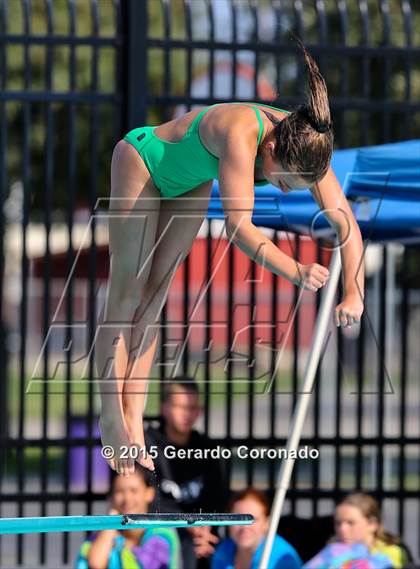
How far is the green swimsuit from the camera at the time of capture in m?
3.64

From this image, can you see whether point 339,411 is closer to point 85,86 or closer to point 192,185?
point 192,185

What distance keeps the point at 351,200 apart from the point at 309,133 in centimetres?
199

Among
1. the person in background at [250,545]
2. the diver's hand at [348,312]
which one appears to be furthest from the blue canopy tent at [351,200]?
the diver's hand at [348,312]

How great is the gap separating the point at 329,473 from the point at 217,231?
16.7ft

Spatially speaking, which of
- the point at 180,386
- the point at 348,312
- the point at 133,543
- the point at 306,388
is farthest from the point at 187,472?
the point at 348,312

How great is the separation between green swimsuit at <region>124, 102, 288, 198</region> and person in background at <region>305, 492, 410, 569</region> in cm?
271

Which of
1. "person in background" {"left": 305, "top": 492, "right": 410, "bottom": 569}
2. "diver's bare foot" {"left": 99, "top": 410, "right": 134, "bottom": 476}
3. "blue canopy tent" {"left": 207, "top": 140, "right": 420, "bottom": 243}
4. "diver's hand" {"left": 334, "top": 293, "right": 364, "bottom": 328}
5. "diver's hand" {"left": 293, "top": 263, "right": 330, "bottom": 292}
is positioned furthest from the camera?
"person in background" {"left": 305, "top": 492, "right": 410, "bottom": 569}

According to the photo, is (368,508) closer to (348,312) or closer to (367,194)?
(367,194)

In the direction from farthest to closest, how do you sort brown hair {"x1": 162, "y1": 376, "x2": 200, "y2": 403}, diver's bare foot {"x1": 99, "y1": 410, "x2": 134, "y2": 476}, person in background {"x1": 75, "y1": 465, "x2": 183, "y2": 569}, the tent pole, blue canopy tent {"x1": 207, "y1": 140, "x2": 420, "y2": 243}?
brown hair {"x1": 162, "y1": 376, "x2": 200, "y2": 403} < person in background {"x1": 75, "y1": 465, "x2": 183, "y2": 569} < blue canopy tent {"x1": 207, "y1": 140, "x2": 420, "y2": 243} < the tent pole < diver's bare foot {"x1": 99, "y1": 410, "x2": 134, "y2": 476}

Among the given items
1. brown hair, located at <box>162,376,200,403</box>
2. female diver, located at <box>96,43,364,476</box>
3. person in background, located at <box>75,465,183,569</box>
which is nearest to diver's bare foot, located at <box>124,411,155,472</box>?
female diver, located at <box>96,43,364,476</box>

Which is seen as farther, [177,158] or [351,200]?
[351,200]

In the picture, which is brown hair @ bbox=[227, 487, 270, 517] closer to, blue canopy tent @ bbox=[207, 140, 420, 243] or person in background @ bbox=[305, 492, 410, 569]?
person in background @ bbox=[305, 492, 410, 569]

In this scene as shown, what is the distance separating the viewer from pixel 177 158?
12.1ft

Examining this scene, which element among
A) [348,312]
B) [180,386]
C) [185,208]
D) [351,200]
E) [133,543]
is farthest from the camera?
[180,386]
